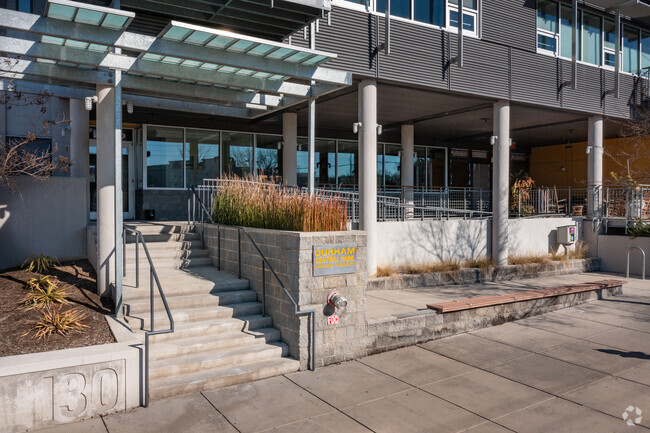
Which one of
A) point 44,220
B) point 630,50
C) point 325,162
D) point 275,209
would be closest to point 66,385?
point 275,209

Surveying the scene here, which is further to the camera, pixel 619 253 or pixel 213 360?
pixel 619 253

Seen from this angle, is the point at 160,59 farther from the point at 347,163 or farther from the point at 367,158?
the point at 347,163

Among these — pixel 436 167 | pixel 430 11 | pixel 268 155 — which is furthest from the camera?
pixel 436 167

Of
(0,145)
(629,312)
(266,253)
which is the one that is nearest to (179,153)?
(0,145)

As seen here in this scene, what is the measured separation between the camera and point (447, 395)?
538 cm

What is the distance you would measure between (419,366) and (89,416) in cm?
374

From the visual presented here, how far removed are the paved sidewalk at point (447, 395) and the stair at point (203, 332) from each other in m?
0.20

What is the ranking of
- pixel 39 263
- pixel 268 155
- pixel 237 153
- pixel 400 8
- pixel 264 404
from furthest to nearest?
1. pixel 268 155
2. pixel 237 153
3. pixel 400 8
4. pixel 39 263
5. pixel 264 404

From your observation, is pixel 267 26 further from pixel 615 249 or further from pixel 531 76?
pixel 615 249

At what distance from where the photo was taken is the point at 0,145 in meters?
8.53

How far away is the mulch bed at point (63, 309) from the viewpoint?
17.9 feet

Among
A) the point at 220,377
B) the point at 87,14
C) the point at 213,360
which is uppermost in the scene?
the point at 87,14

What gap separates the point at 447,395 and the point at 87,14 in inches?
229

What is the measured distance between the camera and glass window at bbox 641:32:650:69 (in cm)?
1672
